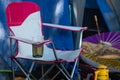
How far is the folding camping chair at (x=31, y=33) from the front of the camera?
434cm

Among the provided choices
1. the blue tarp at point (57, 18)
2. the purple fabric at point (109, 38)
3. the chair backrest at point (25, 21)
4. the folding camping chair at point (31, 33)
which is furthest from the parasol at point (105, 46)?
the chair backrest at point (25, 21)

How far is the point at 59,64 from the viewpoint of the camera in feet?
14.1

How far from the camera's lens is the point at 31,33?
4.73 meters

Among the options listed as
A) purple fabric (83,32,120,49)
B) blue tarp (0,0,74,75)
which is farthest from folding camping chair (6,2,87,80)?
purple fabric (83,32,120,49)

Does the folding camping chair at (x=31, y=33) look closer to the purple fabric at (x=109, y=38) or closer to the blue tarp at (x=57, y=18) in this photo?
the blue tarp at (x=57, y=18)

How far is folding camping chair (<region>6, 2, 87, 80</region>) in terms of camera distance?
434cm

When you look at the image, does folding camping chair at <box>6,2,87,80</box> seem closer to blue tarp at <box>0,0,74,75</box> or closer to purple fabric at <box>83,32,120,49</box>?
blue tarp at <box>0,0,74,75</box>

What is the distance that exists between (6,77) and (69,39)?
0.82 meters

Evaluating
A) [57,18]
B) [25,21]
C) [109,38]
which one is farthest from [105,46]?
[25,21]

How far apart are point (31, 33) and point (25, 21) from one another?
137 mm

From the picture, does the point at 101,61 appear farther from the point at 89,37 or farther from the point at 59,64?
the point at 59,64

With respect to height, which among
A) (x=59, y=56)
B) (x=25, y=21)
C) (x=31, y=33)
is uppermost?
(x=25, y=21)

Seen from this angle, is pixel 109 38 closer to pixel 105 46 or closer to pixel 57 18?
pixel 105 46

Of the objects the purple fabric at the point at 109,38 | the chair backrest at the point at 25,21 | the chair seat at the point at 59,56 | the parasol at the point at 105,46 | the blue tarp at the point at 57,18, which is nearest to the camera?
the chair seat at the point at 59,56
